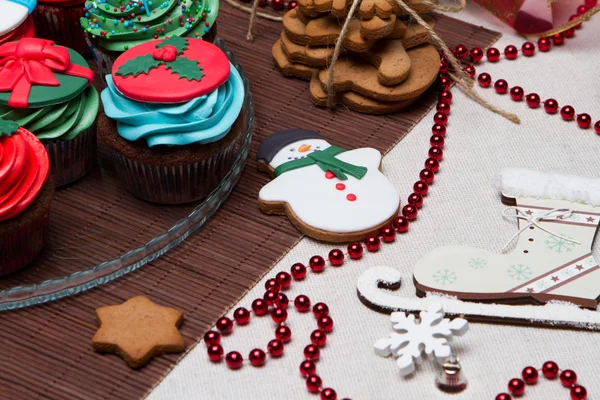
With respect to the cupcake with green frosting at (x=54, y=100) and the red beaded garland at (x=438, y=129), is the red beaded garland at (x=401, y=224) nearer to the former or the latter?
the red beaded garland at (x=438, y=129)

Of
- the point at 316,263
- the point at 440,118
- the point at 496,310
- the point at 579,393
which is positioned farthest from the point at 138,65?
the point at 579,393

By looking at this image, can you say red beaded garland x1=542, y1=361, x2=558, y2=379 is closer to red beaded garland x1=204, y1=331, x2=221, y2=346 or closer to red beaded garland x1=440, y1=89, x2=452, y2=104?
red beaded garland x1=204, y1=331, x2=221, y2=346

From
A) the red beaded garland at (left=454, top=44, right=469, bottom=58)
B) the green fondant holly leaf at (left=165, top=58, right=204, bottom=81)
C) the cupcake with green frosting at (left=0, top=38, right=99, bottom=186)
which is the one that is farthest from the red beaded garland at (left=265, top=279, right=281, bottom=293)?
the red beaded garland at (left=454, top=44, right=469, bottom=58)

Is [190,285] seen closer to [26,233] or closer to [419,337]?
[26,233]

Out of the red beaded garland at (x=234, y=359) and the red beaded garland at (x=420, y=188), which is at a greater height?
the red beaded garland at (x=420, y=188)

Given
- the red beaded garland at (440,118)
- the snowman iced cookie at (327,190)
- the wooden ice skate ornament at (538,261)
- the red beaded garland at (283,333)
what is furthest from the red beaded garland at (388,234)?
the red beaded garland at (440,118)

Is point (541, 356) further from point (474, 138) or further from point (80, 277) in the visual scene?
point (80, 277)

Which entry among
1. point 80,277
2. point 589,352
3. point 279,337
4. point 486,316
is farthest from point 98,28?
point 589,352
